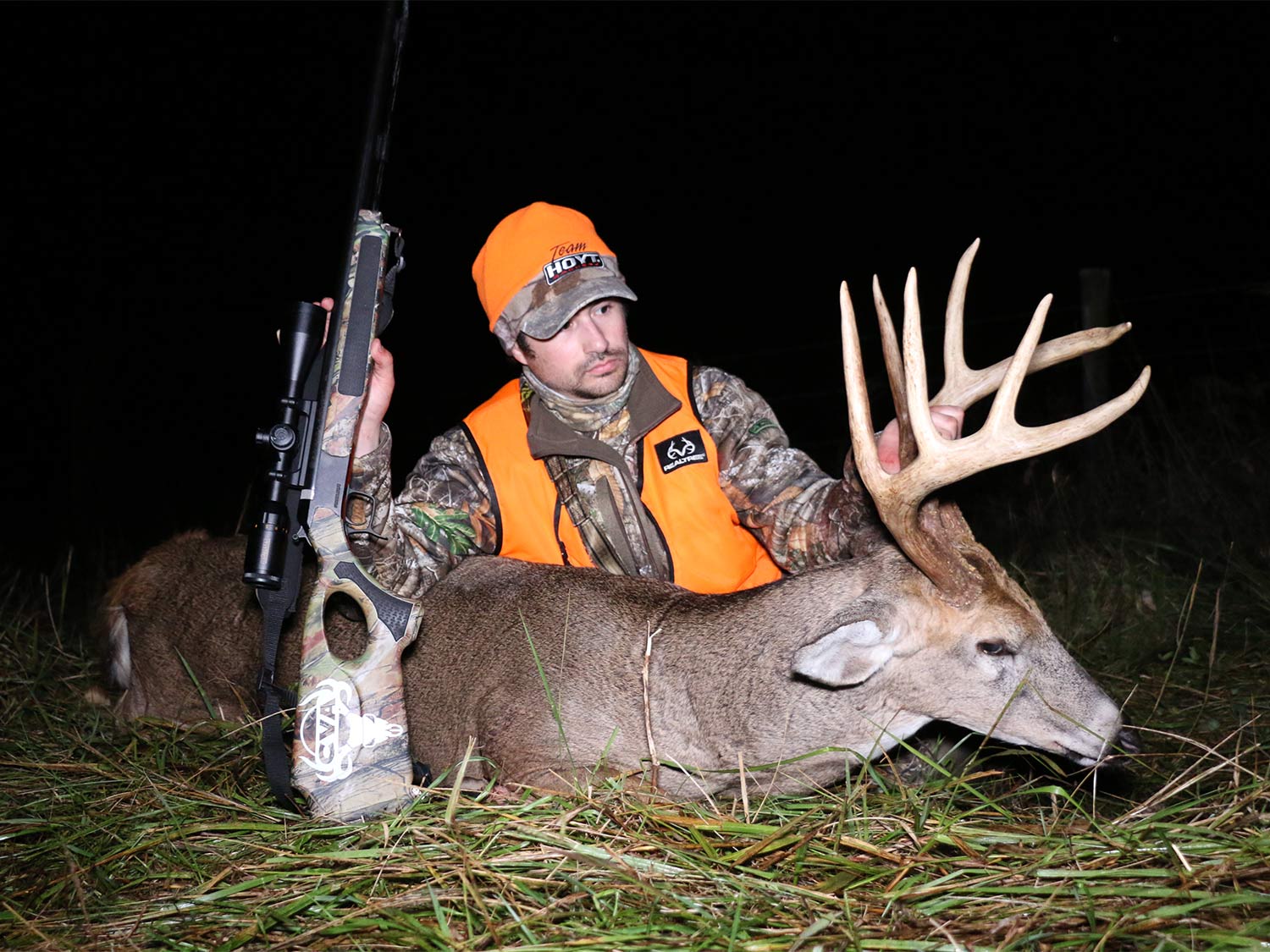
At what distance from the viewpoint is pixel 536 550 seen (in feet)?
13.0

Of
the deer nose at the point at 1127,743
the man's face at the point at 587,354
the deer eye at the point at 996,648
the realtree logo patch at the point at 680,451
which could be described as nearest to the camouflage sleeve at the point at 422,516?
the man's face at the point at 587,354

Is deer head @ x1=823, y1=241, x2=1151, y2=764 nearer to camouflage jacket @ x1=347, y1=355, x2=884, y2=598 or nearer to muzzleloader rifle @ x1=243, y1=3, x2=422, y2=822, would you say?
camouflage jacket @ x1=347, y1=355, x2=884, y2=598

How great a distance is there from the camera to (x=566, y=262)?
384cm

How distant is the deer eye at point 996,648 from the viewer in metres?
2.91

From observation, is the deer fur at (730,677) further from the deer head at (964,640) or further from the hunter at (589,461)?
the hunter at (589,461)

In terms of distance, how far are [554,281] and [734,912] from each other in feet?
7.60

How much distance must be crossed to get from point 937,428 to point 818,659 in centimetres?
80

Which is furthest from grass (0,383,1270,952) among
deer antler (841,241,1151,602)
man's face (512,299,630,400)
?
man's face (512,299,630,400)

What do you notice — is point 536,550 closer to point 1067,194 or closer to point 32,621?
point 32,621

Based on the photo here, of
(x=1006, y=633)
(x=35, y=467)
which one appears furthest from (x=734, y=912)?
(x=35, y=467)

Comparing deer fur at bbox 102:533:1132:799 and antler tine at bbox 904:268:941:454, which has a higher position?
antler tine at bbox 904:268:941:454

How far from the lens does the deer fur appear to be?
9.56 ft

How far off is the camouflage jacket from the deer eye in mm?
536

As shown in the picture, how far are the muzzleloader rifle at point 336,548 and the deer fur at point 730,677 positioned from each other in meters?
0.47
